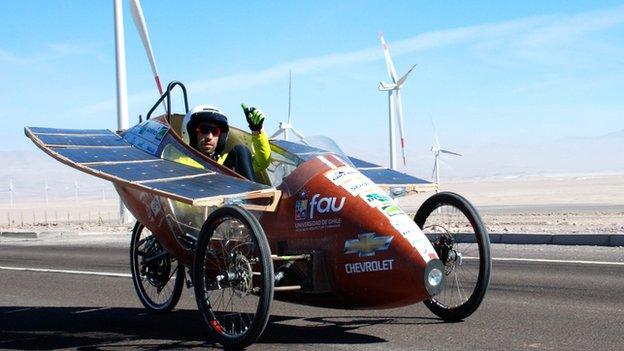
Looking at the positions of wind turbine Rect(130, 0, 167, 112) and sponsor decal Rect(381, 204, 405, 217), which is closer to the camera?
sponsor decal Rect(381, 204, 405, 217)

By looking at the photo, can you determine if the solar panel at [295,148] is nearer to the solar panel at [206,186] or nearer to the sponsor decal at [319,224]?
the solar panel at [206,186]

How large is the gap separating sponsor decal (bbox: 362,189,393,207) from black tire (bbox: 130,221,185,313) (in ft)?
7.94

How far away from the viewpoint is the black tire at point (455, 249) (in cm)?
661

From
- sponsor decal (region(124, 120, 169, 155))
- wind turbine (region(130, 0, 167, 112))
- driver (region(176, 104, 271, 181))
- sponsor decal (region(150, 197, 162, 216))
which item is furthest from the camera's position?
wind turbine (region(130, 0, 167, 112))

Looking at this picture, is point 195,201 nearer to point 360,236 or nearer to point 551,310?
point 360,236

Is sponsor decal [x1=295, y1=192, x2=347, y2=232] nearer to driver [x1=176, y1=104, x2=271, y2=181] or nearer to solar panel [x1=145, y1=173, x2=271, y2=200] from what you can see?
solar panel [x1=145, y1=173, x2=271, y2=200]

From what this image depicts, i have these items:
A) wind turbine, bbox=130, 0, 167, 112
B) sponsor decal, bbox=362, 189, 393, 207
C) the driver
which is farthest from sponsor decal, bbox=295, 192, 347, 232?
wind turbine, bbox=130, 0, 167, 112

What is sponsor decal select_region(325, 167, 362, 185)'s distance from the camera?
6473 millimetres

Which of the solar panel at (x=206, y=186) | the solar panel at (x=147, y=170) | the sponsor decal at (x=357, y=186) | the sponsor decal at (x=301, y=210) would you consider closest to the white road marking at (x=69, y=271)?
the solar panel at (x=147, y=170)

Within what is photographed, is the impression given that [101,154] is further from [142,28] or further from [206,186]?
[142,28]

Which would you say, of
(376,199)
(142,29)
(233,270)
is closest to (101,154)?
(233,270)

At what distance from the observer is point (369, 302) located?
6.20 meters

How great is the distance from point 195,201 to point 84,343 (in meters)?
1.64

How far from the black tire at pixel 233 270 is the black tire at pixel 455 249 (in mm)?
1253
